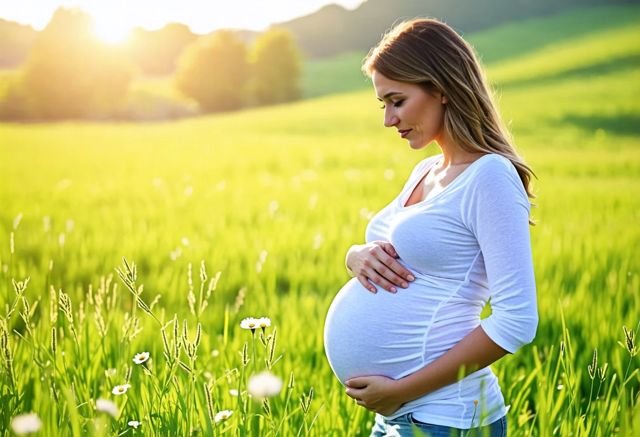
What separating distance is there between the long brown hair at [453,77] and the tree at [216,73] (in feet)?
203

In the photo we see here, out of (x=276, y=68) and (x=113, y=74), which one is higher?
(x=276, y=68)

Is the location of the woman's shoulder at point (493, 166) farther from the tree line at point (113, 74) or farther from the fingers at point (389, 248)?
the tree line at point (113, 74)

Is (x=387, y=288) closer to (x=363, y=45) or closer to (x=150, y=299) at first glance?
(x=150, y=299)

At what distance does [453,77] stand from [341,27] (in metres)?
92.2

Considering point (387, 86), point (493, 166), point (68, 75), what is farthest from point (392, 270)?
point (68, 75)

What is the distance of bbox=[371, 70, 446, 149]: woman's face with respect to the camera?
2.00 meters

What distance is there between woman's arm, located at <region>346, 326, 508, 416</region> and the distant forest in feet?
258

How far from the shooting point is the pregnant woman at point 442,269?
5.77ft

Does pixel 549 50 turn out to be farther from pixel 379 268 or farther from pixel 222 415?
pixel 222 415

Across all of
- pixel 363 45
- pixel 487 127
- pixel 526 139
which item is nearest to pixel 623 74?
pixel 526 139

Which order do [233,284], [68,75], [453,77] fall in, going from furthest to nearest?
[68,75] < [233,284] < [453,77]

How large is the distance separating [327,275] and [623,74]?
1283 inches

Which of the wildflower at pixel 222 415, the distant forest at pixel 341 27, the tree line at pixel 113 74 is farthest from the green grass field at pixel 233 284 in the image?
the distant forest at pixel 341 27

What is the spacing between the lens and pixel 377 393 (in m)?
1.92
